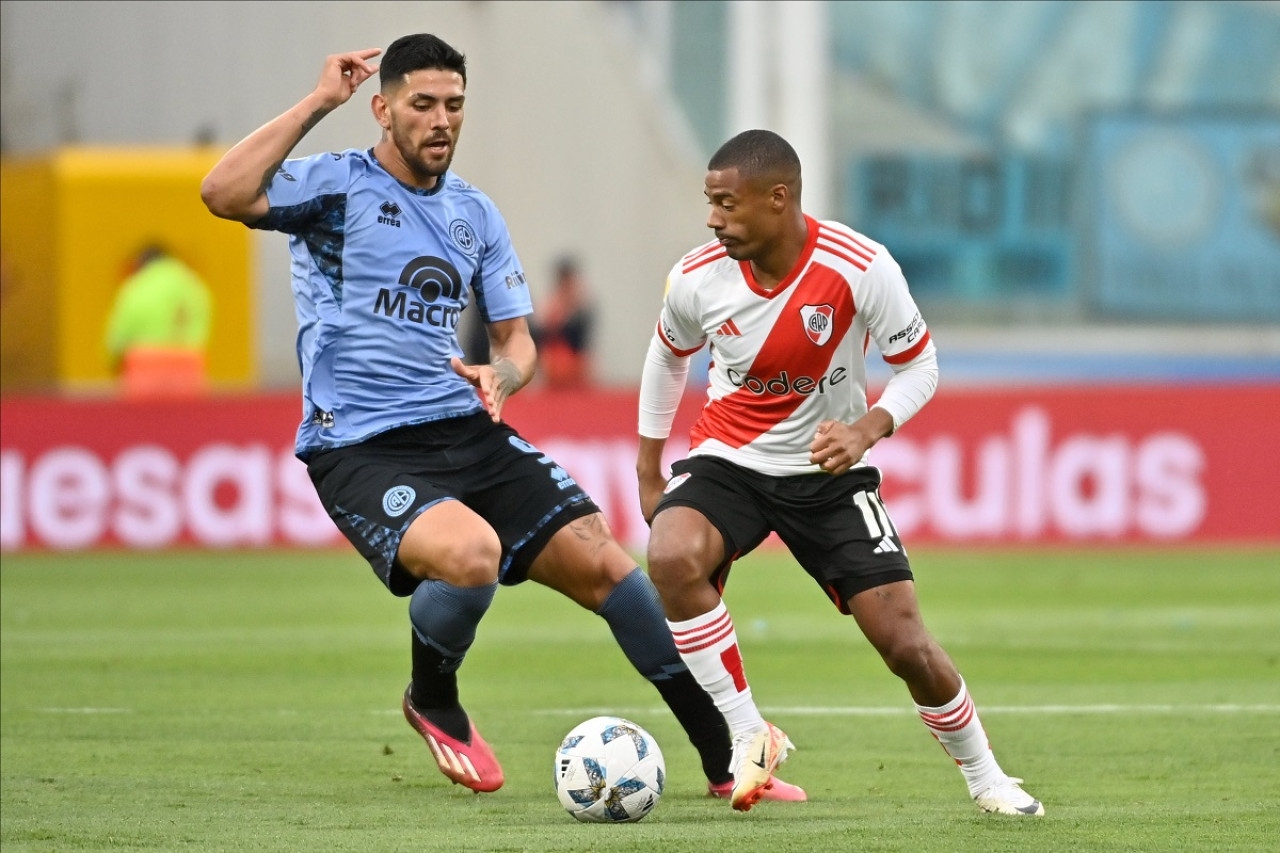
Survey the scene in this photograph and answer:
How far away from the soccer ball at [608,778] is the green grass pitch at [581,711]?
93mm

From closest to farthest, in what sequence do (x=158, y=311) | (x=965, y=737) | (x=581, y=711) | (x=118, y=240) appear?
(x=965, y=737)
(x=581, y=711)
(x=158, y=311)
(x=118, y=240)

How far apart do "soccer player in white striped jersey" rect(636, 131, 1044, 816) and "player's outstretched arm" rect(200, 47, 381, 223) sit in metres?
1.14

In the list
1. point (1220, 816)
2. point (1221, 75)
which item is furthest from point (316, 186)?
point (1221, 75)

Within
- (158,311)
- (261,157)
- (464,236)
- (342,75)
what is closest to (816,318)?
(464,236)

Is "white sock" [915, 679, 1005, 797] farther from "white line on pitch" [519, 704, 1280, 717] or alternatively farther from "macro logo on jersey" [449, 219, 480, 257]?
"white line on pitch" [519, 704, 1280, 717]

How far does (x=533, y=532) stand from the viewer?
22.1ft

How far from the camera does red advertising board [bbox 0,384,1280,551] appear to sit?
1566 centimetres

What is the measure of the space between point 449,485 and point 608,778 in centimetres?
111

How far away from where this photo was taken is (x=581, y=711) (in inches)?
345

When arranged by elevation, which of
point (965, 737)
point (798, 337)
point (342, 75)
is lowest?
point (965, 737)

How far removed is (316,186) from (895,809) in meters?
2.51

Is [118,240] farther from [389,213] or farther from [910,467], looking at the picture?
[389,213]

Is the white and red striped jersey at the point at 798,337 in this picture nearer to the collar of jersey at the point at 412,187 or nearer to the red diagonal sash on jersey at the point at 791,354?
the red diagonal sash on jersey at the point at 791,354

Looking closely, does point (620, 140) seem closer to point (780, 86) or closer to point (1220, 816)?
point (780, 86)
